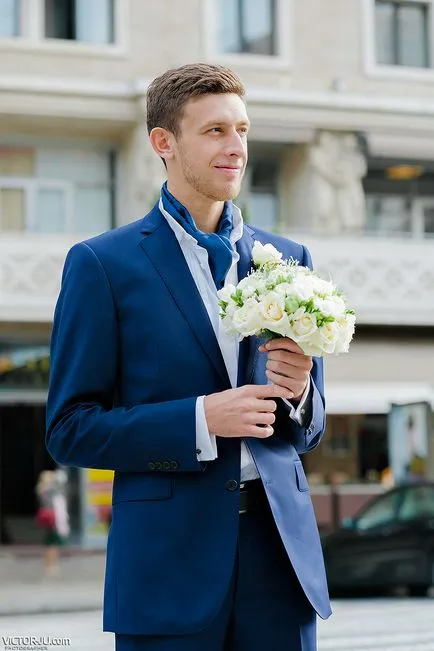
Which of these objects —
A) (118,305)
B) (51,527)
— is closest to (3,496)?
(51,527)

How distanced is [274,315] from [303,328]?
0.23ft

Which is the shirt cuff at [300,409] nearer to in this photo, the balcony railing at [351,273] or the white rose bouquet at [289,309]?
the white rose bouquet at [289,309]

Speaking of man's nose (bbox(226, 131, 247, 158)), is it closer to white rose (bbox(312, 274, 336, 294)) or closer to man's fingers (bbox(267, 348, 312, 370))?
white rose (bbox(312, 274, 336, 294))

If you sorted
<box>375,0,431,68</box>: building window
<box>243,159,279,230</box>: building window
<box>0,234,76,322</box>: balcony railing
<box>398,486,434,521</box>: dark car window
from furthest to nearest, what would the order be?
<box>375,0,431,68</box>: building window < <box>243,159,279,230</box>: building window < <box>0,234,76,322</box>: balcony railing < <box>398,486,434,521</box>: dark car window

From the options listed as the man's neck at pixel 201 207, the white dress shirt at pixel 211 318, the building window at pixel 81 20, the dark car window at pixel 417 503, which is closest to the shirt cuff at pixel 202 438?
the white dress shirt at pixel 211 318

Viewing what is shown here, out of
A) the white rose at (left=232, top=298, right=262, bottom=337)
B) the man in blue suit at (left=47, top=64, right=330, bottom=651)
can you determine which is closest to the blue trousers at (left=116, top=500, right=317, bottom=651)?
the man in blue suit at (left=47, top=64, right=330, bottom=651)

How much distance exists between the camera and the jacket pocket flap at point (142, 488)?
326cm

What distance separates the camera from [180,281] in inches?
132

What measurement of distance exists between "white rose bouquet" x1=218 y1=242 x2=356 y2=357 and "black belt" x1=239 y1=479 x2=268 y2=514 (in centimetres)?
32

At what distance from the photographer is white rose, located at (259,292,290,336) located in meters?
3.22

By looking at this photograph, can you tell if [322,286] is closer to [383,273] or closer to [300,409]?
[300,409]

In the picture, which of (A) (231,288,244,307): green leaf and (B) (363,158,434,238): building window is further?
(B) (363,158,434,238): building window

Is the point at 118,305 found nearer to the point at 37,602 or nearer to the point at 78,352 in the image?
the point at 78,352

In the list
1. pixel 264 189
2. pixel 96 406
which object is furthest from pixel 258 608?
pixel 264 189
